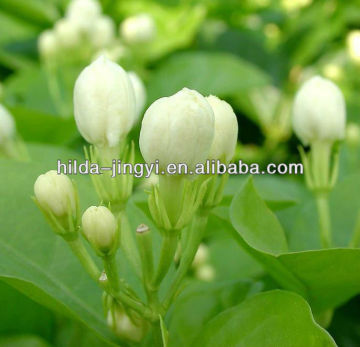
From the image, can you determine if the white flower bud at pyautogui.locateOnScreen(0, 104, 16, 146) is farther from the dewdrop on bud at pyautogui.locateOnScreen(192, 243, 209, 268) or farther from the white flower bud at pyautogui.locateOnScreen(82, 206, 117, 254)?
the dewdrop on bud at pyautogui.locateOnScreen(192, 243, 209, 268)

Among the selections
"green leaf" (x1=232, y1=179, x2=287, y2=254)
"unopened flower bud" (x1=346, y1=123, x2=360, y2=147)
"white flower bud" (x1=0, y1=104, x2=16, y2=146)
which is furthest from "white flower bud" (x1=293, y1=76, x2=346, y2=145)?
"unopened flower bud" (x1=346, y1=123, x2=360, y2=147)

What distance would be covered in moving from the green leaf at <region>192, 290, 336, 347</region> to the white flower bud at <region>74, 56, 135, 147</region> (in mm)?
257

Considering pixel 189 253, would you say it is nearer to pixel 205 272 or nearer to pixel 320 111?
pixel 320 111

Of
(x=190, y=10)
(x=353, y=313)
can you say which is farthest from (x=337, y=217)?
(x=190, y=10)

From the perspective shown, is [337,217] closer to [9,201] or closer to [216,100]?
[216,100]

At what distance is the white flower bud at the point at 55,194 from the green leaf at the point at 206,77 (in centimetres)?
101

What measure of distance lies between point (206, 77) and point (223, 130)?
1028mm

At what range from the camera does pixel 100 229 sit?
2.19 feet

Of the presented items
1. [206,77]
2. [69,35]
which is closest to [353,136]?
[206,77]

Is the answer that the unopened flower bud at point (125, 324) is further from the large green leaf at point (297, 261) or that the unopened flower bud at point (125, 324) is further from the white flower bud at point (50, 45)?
the white flower bud at point (50, 45)

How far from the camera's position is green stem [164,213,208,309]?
0.72 m

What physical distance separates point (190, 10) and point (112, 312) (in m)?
1.64

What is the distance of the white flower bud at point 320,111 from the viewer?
0.93m

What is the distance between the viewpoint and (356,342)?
1129 millimetres
